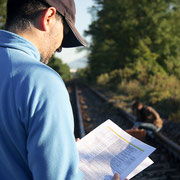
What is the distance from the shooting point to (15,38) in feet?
3.77

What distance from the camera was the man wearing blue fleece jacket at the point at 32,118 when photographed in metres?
0.97

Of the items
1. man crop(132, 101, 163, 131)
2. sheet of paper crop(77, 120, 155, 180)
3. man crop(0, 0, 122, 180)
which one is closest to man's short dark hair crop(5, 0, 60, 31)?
man crop(0, 0, 122, 180)

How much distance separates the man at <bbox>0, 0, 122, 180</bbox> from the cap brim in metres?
0.21

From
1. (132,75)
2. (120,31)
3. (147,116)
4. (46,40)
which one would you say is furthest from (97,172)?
(120,31)

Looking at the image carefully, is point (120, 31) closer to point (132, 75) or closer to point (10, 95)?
point (132, 75)

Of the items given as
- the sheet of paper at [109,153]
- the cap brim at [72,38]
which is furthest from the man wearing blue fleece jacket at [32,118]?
the sheet of paper at [109,153]

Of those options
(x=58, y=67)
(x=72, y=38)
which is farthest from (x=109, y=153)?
(x=58, y=67)

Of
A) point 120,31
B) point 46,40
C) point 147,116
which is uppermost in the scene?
point 46,40

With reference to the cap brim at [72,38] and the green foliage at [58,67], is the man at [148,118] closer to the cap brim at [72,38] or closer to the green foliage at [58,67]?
the cap brim at [72,38]

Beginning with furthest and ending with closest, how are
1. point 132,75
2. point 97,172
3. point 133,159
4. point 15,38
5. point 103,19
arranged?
point 103,19, point 132,75, point 133,159, point 97,172, point 15,38

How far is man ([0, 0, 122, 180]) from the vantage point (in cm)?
97

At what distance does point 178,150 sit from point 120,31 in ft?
70.6

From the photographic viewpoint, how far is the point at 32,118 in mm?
972

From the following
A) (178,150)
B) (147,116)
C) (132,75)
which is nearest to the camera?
(178,150)
